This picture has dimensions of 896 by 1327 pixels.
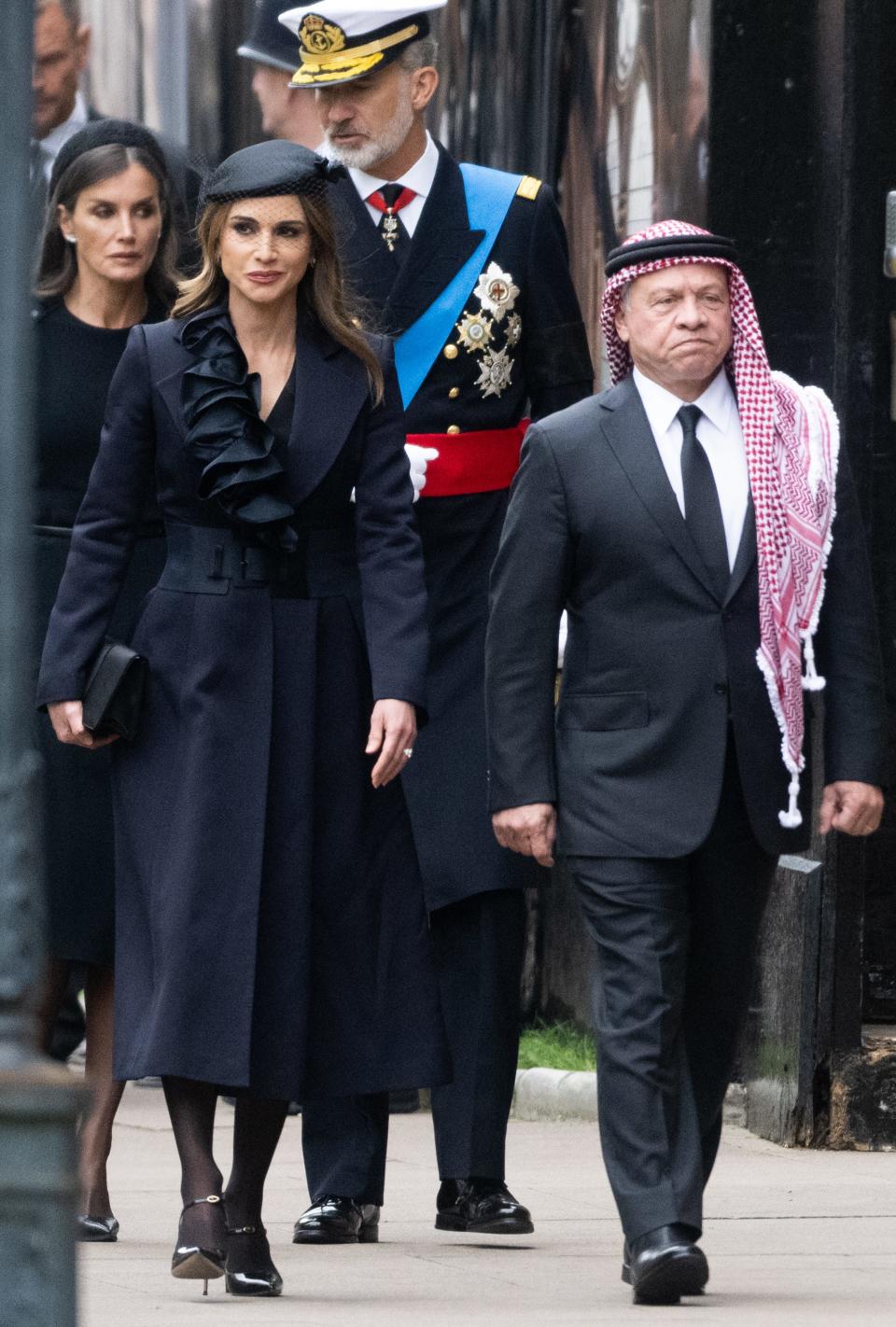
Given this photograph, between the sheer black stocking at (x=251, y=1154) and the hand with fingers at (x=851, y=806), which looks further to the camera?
the hand with fingers at (x=851, y=806)

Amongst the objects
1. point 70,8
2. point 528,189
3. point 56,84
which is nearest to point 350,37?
point 528,189

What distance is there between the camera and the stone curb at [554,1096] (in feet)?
28.1

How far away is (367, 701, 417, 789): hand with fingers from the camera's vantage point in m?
6.00

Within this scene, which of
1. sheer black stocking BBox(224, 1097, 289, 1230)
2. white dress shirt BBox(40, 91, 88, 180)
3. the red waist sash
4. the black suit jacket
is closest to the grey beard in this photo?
the red waist sash

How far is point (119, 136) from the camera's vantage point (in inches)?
275

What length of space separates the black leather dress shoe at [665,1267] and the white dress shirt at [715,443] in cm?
119

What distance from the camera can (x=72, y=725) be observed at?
6000 millimetres

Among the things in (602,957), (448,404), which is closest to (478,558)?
(448,404)

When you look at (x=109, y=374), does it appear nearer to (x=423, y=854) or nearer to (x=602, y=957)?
(x=423, y=854)

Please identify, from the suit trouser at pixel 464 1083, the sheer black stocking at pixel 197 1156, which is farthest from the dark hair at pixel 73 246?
the sheer black stocking at pixel 197 1156

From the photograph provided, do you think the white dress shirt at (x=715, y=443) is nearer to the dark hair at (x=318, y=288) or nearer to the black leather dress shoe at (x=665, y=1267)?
the dark hair at (x=318, y=288)

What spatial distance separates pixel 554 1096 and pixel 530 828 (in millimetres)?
2730

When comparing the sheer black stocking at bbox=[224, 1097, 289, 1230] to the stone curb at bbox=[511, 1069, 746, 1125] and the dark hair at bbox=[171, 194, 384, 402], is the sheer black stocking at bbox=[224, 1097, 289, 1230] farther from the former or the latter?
the stone curb at bbox=[511, 1069, 746, 1125]

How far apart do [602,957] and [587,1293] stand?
0.57m
